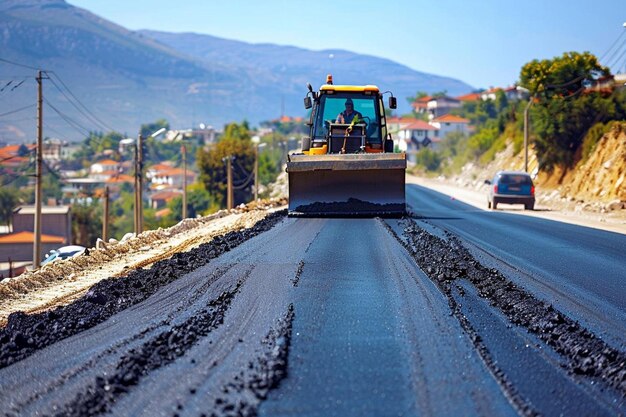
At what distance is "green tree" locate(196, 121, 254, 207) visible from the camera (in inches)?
3196

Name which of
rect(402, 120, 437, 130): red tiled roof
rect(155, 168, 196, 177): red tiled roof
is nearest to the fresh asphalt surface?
rect(402, 120, 437, 130): red tiled roof

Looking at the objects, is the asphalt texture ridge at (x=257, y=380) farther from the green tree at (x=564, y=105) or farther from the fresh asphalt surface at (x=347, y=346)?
the green tree at (x=564, y=105)

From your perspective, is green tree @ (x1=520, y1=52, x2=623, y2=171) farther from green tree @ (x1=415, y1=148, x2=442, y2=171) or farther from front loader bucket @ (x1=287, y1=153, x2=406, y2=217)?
green tree @ (x1=415, y1=148, x2=442, y2=171)

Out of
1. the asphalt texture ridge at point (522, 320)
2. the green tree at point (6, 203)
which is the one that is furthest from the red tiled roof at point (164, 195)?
the asphalt texture ridge at point (522, 320)

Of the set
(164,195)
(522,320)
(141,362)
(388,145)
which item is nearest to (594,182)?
(388,145)

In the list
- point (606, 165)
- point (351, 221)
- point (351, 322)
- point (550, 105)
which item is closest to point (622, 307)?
point (351, 322)

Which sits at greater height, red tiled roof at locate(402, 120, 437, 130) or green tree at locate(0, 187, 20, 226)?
red tiled roof at locate(402, 120, 437, 130)

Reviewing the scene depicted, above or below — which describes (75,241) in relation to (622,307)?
below

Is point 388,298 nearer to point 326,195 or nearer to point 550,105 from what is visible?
point 326,195

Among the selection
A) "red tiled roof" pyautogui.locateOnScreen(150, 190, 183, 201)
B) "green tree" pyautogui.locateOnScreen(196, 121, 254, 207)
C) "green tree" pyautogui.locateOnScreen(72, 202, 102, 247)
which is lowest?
"red tiled roof" pyautogui.locateOnScreen(150, 190, 183, 201)

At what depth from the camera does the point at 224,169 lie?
8088cm

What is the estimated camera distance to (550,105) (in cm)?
5362

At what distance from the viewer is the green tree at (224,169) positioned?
8119 cm

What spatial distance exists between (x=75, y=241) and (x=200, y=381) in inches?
2695
